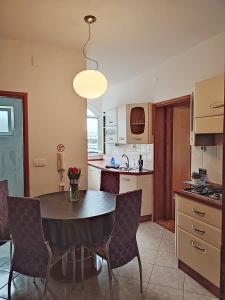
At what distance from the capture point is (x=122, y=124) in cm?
437

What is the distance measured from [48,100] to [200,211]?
228 cm

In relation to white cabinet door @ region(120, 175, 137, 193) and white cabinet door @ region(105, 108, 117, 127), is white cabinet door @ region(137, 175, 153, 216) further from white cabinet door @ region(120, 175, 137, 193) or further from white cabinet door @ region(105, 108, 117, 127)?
white cabinet door @ region(105, 108, 117, 127)

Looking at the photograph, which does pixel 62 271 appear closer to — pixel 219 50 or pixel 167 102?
pixel 167 102

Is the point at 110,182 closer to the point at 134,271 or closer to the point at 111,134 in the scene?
the point at 134,271

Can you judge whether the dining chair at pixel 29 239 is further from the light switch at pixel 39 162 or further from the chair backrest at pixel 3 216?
the light switch at pixel 39 162

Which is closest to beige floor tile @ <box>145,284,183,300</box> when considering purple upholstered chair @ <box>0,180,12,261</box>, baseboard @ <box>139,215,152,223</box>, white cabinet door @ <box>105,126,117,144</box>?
purple upholstered chair @ <box>0,180,12,261</box>

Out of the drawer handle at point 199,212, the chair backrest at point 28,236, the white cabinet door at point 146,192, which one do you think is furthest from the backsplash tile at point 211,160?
the chair backrest at point 28,236

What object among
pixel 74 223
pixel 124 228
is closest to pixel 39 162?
pixel 74 223

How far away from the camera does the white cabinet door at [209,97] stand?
2318 millimetres

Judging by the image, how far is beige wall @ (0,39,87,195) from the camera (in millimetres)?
3008

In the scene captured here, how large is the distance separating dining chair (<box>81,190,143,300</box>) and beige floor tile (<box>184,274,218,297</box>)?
0.68 metres

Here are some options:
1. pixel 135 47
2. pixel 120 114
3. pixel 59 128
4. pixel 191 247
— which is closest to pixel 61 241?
pixel 191 247

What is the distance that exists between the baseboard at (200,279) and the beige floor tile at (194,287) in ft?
0.11

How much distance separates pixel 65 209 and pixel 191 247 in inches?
51.8
